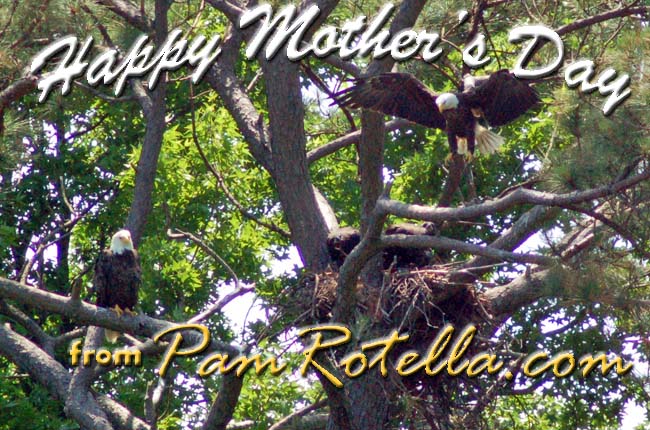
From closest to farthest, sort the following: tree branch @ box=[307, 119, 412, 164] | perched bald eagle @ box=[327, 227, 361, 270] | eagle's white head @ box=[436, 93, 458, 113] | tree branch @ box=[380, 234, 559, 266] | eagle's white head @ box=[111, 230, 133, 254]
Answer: tree branch @ box=[380, 234, 559, 266], perched bald eagle @ box=[327, 227, 361, 270], eagle's white head @ box=[436, 93, 458, 113], eagle's white head @ box=[111, 230, 133, 254], tree branch @ box=[307, 119, 412, 164]

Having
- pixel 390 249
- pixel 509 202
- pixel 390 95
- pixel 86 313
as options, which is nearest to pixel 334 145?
pixel 390 95

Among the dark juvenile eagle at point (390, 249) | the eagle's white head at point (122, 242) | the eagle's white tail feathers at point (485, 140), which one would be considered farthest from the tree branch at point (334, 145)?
the eagle's white head at point (122, 242)

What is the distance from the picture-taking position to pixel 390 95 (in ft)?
20.8

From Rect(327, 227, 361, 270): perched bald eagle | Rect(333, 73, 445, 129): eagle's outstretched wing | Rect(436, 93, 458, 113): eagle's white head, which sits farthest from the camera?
Rect(436, 93, 458, 113): eagle's white head

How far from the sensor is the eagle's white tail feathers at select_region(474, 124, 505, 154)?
670cm

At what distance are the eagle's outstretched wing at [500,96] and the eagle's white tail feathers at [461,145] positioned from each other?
19 centimetres

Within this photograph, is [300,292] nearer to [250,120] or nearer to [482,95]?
[250,120]

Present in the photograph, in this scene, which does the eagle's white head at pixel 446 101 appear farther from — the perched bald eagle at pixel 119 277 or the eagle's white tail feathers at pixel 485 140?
the perched bald eagle at pixel 119 277

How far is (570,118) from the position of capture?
4570 mm

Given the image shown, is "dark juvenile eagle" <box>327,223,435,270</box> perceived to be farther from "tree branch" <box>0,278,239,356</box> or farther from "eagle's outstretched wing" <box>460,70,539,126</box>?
"tree branch" <box>0,278,239,356</box>

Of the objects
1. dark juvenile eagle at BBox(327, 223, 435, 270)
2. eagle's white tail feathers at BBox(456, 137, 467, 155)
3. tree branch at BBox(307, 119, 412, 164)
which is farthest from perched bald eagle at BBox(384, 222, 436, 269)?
tree branch at BBox(307, 119, 412, 164)

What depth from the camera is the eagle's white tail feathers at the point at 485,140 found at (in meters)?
6.70

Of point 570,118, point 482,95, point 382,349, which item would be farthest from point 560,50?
point 382,349

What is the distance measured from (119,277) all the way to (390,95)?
6.07ft
